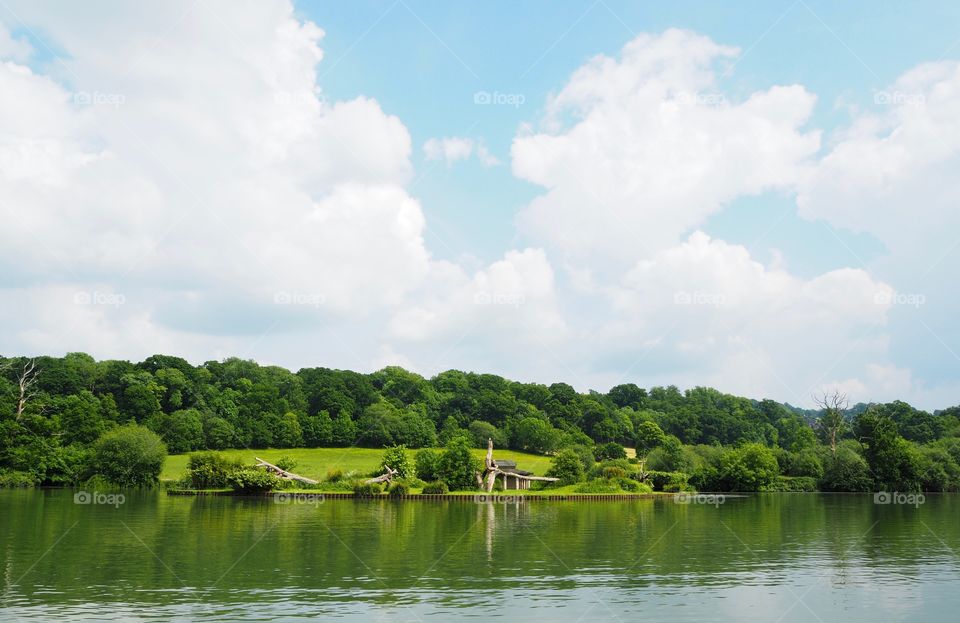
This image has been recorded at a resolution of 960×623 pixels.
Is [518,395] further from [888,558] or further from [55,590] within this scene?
[55,590]

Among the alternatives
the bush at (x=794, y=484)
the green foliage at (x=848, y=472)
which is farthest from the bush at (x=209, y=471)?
the green foliage at (x=848, y=472)

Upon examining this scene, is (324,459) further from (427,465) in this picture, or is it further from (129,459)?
(427,465)

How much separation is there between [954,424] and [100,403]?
161 meters

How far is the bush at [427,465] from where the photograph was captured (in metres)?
83.1

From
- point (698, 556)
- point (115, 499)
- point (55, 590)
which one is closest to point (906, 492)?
point (698, 556)

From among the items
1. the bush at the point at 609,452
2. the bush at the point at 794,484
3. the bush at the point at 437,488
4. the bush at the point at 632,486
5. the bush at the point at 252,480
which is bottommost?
the bush at the point at 794,484

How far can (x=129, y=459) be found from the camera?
88062 millimetres

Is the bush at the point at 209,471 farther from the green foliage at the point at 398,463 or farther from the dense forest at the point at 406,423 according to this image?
the green foliage at the point at 398,463

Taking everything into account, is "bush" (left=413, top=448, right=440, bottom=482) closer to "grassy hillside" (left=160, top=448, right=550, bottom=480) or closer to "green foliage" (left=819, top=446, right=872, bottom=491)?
"grassy hillside" (left=160, top=448, right=550, bottom=480)

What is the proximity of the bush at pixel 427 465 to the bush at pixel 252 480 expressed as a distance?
15656mm

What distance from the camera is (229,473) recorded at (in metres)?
79.9

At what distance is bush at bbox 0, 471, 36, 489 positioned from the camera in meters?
89.1

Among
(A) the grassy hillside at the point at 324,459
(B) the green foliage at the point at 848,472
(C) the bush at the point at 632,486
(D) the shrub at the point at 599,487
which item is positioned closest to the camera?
(D) the shrub at the point at 599,487

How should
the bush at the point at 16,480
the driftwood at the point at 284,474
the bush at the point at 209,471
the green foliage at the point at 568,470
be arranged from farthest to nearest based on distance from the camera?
the green foliage at the point at 568,470 < the bush at the point at 16,480 < the driftwood at the point at 284,474 < the bush at the point at 209,471
